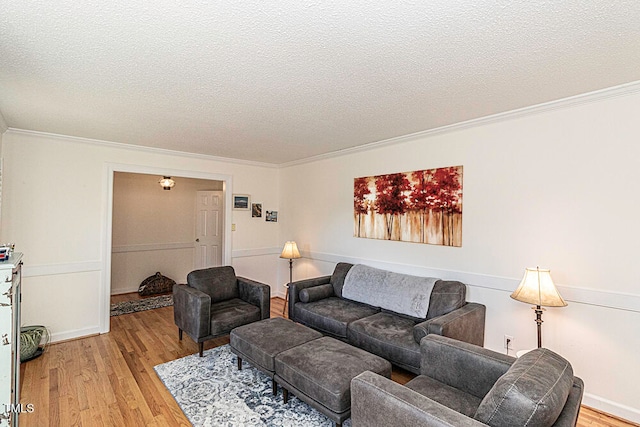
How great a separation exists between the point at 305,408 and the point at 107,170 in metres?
3.62

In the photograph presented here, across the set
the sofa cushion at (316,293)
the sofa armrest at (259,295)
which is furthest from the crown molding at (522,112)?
the sofa armrest at (259,295)

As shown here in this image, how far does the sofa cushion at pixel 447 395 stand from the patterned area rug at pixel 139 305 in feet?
14.2

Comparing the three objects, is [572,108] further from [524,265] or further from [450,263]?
[450,263]

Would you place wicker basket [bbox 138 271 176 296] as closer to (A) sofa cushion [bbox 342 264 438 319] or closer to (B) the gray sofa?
(B) the gray sofa

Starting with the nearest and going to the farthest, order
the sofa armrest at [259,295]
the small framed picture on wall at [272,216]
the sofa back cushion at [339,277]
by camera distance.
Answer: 1. the sofa armrest at [259,295]
2. the sofa back cushion at [339,277]
3. the small framed picture on wall at [272,216]

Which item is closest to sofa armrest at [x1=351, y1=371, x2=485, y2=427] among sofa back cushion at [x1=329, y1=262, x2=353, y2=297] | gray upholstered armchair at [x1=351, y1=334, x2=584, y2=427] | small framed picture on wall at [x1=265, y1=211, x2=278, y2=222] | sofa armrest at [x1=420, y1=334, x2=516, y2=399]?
gray upholstered armchair at [x1=351, y1=334, x2=584, y2=427]

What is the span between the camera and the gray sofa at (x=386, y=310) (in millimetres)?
2621

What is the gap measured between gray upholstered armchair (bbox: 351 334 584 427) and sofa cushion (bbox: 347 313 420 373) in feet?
1.74

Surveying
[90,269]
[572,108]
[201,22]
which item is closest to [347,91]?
[201,22]

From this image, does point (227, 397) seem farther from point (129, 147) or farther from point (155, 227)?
point (155, 227)

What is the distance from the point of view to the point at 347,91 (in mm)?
2285

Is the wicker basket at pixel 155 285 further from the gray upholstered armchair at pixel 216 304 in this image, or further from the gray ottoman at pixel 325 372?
the gray ottoman at pixel 325 372

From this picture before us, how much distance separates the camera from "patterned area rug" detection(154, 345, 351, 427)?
2.21 metres

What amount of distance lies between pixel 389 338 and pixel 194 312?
6.53ft
